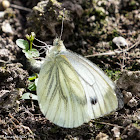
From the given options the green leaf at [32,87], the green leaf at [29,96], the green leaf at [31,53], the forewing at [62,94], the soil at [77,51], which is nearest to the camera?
the forewing at [62,94]

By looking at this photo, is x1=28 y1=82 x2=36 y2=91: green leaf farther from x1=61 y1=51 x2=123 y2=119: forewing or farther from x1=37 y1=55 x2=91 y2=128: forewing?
x1=61 y1=51 x2=123 y2=119: forewing

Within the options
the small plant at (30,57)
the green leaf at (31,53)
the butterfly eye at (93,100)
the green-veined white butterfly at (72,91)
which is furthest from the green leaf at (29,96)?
the butterfly eye at (93,100)

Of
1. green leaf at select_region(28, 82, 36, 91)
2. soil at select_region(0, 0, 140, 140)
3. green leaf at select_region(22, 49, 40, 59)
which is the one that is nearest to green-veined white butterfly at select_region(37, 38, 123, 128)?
soil at select_region(0, 0, 140, 140)

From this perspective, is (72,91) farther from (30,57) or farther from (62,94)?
(30,57)

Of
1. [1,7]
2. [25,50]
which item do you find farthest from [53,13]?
[1,7]

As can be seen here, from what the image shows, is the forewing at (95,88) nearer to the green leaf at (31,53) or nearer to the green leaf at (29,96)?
the green leaf at (31,53)

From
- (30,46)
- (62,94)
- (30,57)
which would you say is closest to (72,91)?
(62,94)
